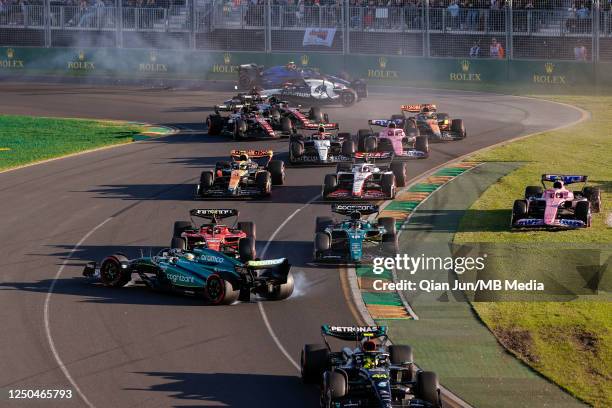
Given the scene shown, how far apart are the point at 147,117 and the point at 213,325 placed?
3335 centimetres

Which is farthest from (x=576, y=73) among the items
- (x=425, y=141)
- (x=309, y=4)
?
(x=425, y=141)

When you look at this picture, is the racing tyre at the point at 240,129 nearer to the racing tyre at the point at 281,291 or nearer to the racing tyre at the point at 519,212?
the racing tyre at the point at 519,212

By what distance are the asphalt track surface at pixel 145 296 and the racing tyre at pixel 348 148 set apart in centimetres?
128

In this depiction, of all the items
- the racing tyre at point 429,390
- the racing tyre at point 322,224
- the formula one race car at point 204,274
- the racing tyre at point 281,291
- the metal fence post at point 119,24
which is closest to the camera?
the racing tyre at point 429,390

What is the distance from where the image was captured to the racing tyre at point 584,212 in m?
31.1

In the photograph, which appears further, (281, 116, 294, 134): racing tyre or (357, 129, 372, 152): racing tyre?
(281, 116, 294, 134): racing tyre

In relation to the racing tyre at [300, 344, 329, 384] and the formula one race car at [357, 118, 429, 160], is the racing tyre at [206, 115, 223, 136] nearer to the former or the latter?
the formula one race car at [357, 118, 429, 160]

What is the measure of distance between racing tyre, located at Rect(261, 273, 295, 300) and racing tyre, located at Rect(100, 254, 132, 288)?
3.41m

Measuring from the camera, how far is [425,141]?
139 ft

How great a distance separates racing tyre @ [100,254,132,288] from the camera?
2606 cm

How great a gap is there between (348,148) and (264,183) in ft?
18.9

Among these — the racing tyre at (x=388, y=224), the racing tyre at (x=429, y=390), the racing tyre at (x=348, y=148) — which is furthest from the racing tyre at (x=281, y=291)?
the racing tyre at (x=348, y=148)

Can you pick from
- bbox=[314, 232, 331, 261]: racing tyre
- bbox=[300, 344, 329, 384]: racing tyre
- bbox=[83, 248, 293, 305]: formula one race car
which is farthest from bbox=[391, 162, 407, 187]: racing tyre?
bbox=[300, 344, 329, 384]: racing tyre

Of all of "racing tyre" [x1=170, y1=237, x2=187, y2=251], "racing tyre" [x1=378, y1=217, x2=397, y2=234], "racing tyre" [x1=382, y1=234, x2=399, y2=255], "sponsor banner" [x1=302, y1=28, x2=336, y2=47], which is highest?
"sponsor banner" [x1=302, y1=28, x2=336, y2=47]
